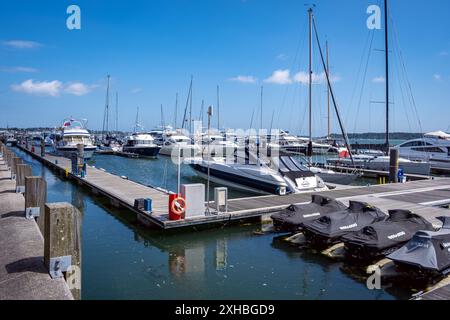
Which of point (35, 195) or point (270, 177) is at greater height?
point (35, 195)

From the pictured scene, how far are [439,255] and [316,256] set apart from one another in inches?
127

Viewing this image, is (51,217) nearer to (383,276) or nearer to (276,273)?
(276,273)

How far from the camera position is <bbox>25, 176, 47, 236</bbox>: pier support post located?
9.00 metres

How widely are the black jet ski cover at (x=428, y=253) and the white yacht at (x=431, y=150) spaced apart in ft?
94.5

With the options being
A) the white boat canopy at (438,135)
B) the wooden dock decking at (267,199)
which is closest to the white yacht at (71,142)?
the wooden dock decking at (267,199)

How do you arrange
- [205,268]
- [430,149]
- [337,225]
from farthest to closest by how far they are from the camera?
[430,149] < [337,225] < [205,268]

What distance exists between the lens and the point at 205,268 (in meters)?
9.79

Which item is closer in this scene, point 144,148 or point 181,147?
point 181,147

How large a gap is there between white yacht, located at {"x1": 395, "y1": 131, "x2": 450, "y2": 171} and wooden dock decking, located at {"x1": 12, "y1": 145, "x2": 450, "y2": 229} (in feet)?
42.3

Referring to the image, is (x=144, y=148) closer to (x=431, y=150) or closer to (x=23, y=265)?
(x=431, y=150)

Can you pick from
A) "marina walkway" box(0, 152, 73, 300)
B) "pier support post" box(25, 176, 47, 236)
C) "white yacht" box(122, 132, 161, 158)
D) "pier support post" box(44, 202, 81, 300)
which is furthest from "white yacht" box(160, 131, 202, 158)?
"pier support post" box(44, 202, 81, 300)

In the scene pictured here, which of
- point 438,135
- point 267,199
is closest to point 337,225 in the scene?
point 267,199

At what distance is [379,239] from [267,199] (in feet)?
23.8
